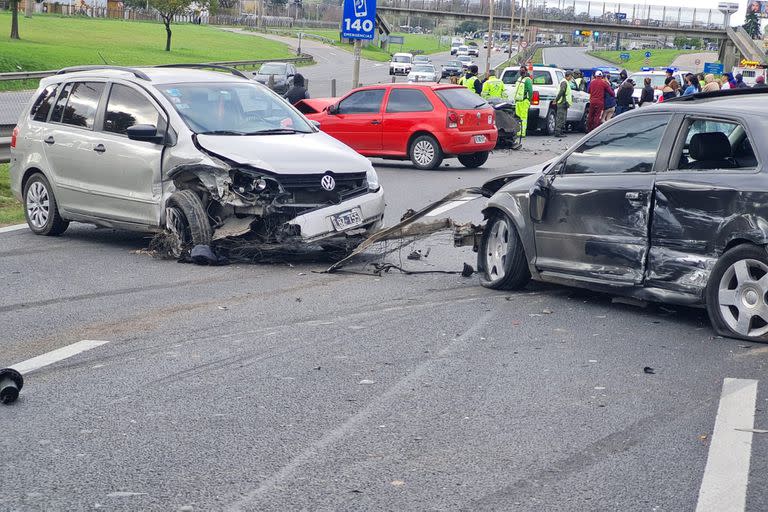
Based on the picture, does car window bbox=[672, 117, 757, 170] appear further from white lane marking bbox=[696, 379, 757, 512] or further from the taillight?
the taillight

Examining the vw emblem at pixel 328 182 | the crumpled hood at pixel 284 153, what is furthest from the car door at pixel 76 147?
the vw emblem at pixel 328 182

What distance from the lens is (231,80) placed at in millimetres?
11844

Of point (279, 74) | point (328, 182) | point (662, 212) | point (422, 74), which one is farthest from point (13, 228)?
point (422, 74)

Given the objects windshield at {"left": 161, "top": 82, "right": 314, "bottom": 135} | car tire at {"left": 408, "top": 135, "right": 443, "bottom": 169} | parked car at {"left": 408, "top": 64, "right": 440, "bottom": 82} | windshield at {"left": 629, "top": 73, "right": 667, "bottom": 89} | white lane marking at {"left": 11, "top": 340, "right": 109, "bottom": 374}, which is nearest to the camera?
white lane marking at {"left": 11, "top": 340, "right": 109, "bottom": 374}

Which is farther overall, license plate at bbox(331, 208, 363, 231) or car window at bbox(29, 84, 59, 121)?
car window at bbox(29, 84, 59, 121)

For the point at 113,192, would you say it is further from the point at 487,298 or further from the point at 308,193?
the point at 487,298

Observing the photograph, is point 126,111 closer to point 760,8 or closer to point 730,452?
point 730,452

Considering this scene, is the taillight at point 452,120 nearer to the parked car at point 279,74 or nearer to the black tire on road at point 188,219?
the black tire on road at point 188,219

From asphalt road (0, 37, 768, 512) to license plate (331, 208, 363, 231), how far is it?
0.73 meters

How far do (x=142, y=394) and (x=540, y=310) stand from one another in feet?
11.1

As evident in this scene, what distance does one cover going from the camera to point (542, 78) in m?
32.9

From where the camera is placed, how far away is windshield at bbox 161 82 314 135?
11016 millimetres

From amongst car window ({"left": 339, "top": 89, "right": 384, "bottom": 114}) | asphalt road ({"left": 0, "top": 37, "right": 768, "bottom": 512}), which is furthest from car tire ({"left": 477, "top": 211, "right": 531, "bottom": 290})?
car window ({"left": 339, "top": 89, "right": 384, "bottom": 114})

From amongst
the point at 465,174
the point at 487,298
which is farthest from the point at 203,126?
the point at 465,174
